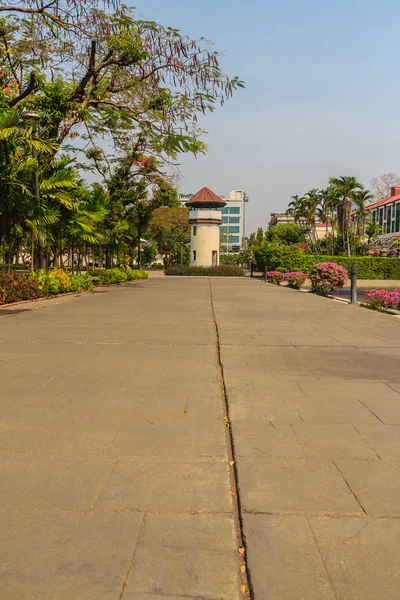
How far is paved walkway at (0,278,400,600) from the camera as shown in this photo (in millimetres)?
2059

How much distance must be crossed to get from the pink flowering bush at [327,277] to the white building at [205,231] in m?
34.5

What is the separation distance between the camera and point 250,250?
71.0m

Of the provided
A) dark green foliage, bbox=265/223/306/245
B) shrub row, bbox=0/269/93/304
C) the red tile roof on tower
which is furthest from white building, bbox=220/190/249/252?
shrub row, bbox=0/269/93/304

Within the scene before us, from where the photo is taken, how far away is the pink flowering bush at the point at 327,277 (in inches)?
799

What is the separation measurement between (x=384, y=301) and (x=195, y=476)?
11.9 metres

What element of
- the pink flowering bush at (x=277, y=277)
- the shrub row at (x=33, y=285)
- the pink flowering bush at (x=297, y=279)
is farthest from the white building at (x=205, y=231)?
the shrub row at (x=33, y=285)

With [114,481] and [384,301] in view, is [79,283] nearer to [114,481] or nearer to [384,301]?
[384,301]

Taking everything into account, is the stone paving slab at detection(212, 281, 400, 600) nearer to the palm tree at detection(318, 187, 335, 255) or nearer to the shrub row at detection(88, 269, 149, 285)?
the shrub row at detection(88, 269, 149, 285)

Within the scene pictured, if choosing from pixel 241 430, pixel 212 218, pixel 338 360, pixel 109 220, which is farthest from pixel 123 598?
pixel 212 218

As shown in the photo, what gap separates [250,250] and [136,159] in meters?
43.6

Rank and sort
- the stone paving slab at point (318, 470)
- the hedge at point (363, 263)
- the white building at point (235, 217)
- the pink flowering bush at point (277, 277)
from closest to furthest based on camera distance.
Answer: the stone paving slab at point (318, 470), the pink flowering bush at point (277, 277), the hedge at point (363, 263), the white building at point (235, 217)

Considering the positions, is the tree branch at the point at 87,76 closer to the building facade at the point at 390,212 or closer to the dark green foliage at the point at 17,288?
the dark green foliage at the point at 17,288

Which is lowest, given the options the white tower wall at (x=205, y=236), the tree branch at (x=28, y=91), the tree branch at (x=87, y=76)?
the white tower wall at (x=205, y=236)

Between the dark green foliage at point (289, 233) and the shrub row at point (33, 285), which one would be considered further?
the dark green foliage at point (289, 233)
